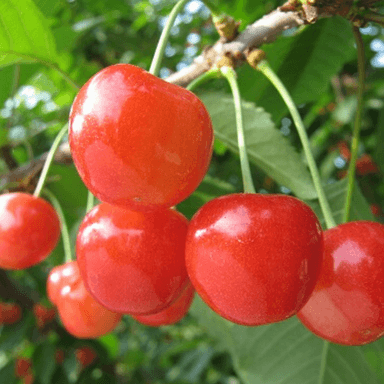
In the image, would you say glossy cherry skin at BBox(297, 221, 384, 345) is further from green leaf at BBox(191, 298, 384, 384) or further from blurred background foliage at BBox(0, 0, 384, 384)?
green leaf at BBox(191, 298, 384, 384)

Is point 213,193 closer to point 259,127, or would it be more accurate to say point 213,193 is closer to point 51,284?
point 259,127

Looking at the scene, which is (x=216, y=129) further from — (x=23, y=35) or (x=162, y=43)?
(x=23, y=35)

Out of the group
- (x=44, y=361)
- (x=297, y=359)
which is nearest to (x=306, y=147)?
(x=297, y=359)

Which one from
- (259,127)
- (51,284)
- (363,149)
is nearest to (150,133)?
(259,127)

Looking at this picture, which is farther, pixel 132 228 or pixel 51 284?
pixel 51 284

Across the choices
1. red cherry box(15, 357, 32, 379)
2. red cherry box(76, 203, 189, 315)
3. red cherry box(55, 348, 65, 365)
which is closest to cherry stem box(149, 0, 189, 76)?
red cherry box(76, 203, 189, 315)
